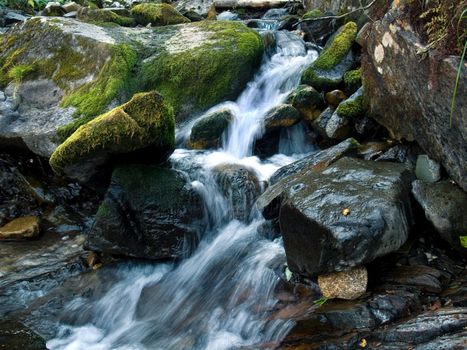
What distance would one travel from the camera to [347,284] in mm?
3838

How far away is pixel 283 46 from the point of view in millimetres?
9172

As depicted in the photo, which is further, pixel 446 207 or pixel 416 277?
pixel 446 207

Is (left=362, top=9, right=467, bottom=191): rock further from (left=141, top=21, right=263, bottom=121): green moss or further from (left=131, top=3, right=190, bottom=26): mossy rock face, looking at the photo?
(left=131, top=3, right=190, bottom=26): mossy rock face

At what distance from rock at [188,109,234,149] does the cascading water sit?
0.42 m

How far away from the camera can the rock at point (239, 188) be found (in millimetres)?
5738

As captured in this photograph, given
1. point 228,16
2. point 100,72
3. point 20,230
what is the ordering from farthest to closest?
point 228,16 → point 100,72 → point 20,230

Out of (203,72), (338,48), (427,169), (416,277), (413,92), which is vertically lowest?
(416,277)

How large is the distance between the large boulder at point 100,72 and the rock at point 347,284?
473cm

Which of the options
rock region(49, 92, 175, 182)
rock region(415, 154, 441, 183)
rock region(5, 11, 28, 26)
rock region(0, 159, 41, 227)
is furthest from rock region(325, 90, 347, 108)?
rock region(5, 11, 28, 26)

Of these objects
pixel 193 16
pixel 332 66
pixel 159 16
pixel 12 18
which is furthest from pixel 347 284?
pixel 12 18

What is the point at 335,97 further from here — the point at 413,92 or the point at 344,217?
the point at 344,217

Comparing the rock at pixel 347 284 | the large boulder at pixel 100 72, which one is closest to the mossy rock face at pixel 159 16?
the large boulder at pixel 100 72

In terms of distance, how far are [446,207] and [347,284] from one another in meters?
1.14

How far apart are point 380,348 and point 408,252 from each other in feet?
3.91
